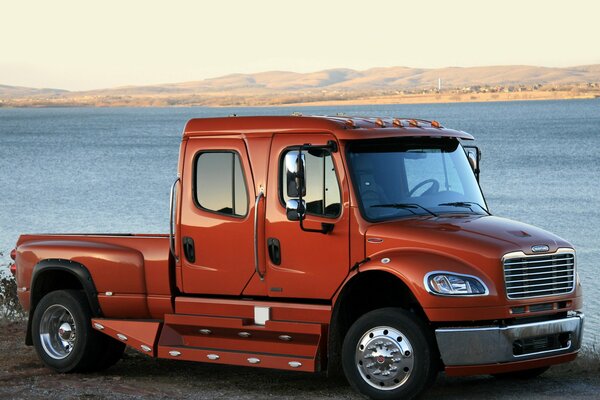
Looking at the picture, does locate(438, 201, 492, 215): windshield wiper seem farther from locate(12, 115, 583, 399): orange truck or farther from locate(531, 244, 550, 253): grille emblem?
locate(531, 244, 550, 253): grille emblem

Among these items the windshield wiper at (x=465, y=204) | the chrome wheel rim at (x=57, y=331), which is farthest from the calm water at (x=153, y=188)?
the chrome wheel rim at (x=57, y=331)

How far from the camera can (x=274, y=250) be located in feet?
33.2

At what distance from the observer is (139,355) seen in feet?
40.9

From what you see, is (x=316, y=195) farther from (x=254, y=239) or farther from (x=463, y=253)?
(x=463, y=253)

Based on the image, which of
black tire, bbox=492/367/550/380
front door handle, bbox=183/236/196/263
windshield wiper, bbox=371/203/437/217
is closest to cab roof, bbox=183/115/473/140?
windshield wiper, bbox=371/203/437/217

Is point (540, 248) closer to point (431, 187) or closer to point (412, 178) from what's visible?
point (431, 187)

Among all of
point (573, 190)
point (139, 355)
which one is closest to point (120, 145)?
point (573, 190)

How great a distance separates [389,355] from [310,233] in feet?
4.11

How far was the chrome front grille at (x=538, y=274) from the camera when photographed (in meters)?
9.26

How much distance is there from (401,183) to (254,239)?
4.40 feet

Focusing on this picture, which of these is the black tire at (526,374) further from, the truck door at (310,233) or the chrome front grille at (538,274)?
the truck door at (310,233)

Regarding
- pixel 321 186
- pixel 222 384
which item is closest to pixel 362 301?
pixel 321 186

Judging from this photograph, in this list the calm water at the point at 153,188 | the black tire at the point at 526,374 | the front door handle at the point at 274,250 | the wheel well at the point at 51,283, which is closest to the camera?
the front door handle at the point at 274,250

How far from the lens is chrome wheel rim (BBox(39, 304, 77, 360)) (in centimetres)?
1141
